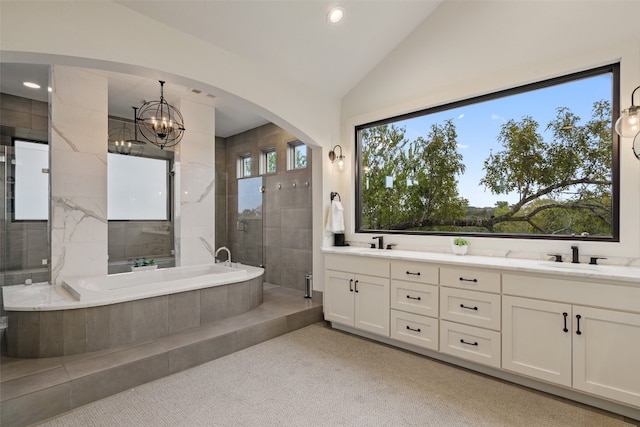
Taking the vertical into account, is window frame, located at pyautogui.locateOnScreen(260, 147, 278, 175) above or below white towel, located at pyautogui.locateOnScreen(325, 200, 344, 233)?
above

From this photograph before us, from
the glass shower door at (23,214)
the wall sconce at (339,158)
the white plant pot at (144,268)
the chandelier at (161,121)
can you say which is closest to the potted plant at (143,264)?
the white plant pot at (144,268)

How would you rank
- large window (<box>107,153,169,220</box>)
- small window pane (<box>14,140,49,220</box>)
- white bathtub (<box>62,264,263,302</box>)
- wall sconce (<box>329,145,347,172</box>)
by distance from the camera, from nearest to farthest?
white bathtub (<box>62,264,263,302</box>)
small window pane (<box>14,140,49,220</box>)
wall sconce (<box>329,145,347,172</box>)
large window (<box>107,153,169,220</box>)

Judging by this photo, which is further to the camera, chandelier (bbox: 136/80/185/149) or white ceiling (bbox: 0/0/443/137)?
chandelier (bbox: 136/80/185/149)

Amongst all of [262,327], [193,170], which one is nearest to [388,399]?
[262,327]

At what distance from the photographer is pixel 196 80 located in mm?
2738

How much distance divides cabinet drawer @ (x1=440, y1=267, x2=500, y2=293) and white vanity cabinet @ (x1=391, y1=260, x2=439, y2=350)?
0.31ft

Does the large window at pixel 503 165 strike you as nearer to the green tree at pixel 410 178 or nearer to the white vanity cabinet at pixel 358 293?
the green tree at pixel 410 178

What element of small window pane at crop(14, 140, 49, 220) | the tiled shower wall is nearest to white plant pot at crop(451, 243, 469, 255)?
the tiled shower wall

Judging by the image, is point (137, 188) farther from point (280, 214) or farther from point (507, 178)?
point (507, 178)

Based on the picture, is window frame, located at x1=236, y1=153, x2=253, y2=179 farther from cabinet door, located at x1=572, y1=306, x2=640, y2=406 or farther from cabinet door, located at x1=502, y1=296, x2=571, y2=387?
cabinet door, located at x1=572, y1=306, x2=640, y2=406

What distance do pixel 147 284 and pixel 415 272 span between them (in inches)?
102

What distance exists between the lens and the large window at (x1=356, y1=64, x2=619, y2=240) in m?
2.51

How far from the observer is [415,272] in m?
2.91

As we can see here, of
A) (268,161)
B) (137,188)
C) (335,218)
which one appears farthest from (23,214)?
(335,218)
